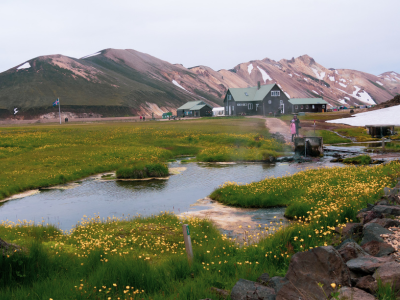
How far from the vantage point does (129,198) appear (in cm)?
2198

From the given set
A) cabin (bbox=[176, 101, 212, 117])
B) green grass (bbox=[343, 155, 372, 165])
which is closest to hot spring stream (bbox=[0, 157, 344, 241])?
green grass (bbox=[343, 155, 372, 165])

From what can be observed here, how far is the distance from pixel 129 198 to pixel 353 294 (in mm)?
17542

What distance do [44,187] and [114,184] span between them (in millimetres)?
5208

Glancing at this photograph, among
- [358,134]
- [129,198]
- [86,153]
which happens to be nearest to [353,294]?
[129,198]

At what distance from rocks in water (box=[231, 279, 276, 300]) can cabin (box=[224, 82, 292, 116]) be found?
136m

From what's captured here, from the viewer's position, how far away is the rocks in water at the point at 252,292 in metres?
6.35

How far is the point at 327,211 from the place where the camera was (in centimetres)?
1241

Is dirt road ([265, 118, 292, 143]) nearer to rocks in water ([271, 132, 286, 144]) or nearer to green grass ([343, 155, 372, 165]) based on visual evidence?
rocks in water ([271, 132, 286, 144])

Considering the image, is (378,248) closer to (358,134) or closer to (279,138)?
(279,138)

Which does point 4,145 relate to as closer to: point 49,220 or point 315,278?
point 49,220

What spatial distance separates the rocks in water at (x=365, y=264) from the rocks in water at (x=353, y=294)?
731 mm

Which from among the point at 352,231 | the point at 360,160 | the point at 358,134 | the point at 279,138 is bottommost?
the point at 360,160

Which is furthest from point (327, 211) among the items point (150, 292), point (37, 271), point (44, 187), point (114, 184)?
point (44, 187)

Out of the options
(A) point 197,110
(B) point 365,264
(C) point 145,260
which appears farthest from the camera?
(A) point 197,110
